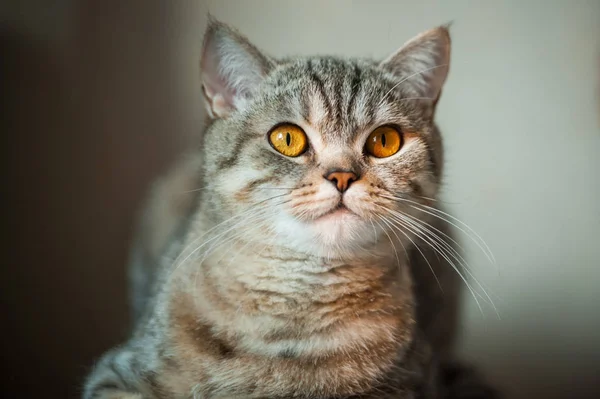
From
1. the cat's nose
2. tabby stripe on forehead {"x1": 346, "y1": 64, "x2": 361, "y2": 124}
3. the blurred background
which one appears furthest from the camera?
the blurred background

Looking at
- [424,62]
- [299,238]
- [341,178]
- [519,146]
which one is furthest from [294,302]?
[519,146]

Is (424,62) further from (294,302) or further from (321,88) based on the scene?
(294,302)

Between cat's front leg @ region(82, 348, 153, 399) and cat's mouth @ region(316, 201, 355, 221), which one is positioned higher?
cat's mouth @ region(316, 201, 355, 221)

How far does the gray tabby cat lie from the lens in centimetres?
79

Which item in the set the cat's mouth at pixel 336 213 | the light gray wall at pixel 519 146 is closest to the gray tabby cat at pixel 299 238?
the cat's mouth at pixel 336 213

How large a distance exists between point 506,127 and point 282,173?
1.76 ft

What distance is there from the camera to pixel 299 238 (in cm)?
80

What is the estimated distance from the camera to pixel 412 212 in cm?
86

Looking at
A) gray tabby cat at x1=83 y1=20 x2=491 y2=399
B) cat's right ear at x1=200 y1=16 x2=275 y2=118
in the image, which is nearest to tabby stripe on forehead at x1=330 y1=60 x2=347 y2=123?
gray tabby cat at x1=83 y1=20 x2=491 y2=399

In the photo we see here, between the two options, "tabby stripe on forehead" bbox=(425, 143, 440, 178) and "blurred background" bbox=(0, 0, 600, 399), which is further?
"blurred background" bbox=(0, 0, 600, 399)

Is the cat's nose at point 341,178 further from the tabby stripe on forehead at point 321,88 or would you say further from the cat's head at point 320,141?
the tabby stripe on forehead at point 321,88

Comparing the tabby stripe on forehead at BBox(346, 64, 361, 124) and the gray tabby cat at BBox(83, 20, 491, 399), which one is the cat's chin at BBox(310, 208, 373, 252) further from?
the tabby stripe on forehead at BBox(346, 64, 361, 124)

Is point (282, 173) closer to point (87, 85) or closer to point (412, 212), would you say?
point (412, 212)

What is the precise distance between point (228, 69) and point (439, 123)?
0.48 metres
